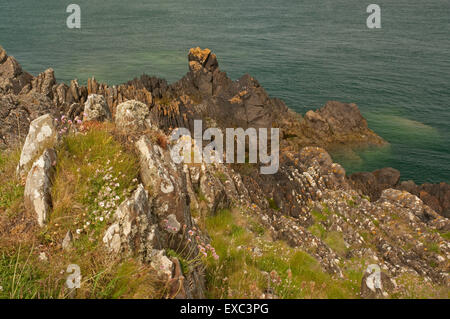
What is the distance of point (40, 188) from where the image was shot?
6.30 m

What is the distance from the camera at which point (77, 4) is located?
14625 cm

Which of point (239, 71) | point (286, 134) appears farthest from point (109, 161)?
point (239, 71)

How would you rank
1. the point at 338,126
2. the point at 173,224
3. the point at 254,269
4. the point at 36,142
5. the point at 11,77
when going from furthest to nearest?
1. the point at 338,126
2. the point at 11,77
3. the point at 254,269
4. the point at 36,142
5. the point at 173,224

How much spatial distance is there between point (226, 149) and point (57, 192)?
26943 mm

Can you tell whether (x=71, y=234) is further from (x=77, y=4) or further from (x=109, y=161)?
(x=77, y=4)

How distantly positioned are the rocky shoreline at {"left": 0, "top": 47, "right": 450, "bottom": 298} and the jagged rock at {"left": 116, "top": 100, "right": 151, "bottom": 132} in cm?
5

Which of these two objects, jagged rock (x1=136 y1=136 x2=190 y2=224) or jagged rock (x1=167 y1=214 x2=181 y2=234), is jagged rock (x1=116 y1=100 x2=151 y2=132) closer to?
jagged rock (x1=136 y1=136 x2=190 y2=224)

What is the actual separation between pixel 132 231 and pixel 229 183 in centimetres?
1043

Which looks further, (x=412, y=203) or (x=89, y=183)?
(x=412, y=203)

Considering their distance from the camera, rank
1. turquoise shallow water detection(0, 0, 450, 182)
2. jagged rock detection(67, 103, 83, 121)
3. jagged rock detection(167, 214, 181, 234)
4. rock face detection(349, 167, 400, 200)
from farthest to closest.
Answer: turquoise shallow water detection(0, 0, 450, 182) < rock face detection(349, 167, 400, 200) < jagged rock detection(67, 103, 83, 121) < jagged rock detection(167, 214, 181, 234)

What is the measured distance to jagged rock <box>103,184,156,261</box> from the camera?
559 cm
